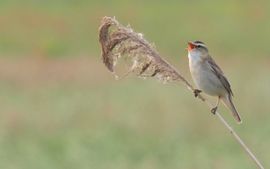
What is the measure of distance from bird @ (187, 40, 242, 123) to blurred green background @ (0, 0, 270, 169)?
2792 millimetres

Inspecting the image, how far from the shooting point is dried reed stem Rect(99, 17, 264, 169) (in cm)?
646

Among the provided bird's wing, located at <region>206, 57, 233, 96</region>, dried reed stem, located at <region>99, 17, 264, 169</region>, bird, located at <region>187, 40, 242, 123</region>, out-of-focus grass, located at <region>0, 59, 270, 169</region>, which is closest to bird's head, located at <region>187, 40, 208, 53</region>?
bird, located at <region>187, 40, 242, 123</region>

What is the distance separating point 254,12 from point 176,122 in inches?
715

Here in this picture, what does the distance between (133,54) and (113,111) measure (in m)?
8.31

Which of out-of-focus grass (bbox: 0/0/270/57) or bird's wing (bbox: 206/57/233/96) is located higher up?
out-of-focus grass (bbox: 0/0/270/57)

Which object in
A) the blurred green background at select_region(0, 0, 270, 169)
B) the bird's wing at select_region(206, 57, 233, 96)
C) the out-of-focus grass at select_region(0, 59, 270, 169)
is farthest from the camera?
the blurred green background at select_region(0, 0, 270, 169)

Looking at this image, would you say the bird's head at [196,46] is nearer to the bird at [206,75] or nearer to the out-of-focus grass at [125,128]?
the bird at [206,75]

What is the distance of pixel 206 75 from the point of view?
26.7ft

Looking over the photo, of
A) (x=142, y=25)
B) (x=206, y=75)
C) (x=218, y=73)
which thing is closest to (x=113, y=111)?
(x=218, y=73)

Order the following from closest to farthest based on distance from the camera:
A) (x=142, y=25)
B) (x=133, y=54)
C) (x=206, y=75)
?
(x=133, y=54)
(x=206, y=75)
(x=142, y=25)

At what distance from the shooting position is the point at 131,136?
13.4 metres

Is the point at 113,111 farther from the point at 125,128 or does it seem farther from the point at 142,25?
the point at 142,25

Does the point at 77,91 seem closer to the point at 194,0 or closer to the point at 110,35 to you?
the point at 110,35

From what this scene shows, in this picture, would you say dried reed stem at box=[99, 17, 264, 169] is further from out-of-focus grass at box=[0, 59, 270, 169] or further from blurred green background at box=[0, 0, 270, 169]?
out-of-focus grass at box=[0, 59, 270, 169]
